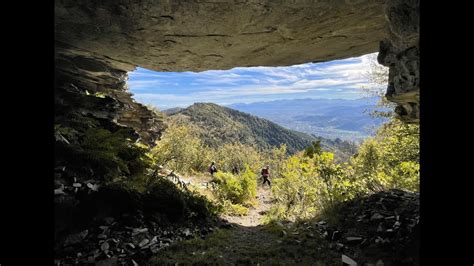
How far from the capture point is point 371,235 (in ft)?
20.0

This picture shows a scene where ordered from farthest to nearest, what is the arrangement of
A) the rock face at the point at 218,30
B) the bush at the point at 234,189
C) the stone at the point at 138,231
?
the bush at the point at 234,189, the stone at the point at 138,231, the rock face at the point at 218,30

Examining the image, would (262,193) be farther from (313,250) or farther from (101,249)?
(101,249)

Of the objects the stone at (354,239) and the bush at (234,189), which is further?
the bush at (234,189)

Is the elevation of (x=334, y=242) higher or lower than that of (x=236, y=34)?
lower

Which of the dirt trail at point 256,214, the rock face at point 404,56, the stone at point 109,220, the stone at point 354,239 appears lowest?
the dirt trail at point 256,214

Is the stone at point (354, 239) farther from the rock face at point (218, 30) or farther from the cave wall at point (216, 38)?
the rock face at point (218, 30)

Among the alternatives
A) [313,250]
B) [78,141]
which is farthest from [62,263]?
[313,250]

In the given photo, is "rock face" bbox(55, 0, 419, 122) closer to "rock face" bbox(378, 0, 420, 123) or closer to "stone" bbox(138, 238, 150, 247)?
"rock face" bbox(378, 0, 420, 123)

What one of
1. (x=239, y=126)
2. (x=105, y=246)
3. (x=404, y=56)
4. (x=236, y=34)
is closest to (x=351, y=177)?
(x=404, y=56)

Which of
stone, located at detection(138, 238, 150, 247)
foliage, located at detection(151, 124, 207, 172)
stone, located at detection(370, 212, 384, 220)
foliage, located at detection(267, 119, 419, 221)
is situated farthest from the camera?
foliage, located at detection(151, 124, 207, 172)

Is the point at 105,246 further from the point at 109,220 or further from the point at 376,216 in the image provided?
the point at 376,216

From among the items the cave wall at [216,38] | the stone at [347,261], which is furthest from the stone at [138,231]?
the stone at [347,261]

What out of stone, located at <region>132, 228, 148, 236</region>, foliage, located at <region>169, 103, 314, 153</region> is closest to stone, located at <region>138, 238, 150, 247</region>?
stone, located at <region>132, 228, 148, 236</region>

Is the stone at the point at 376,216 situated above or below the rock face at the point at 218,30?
below
